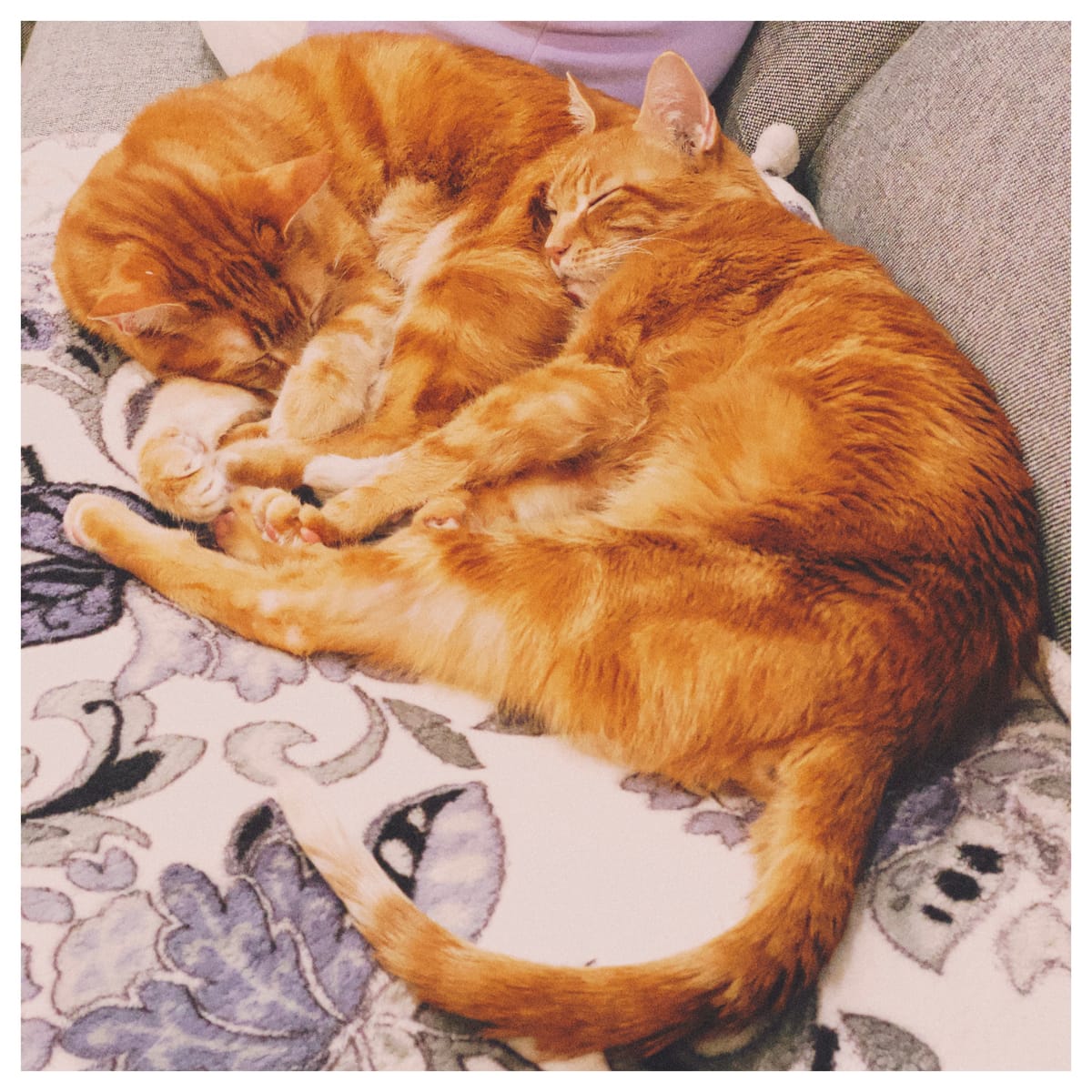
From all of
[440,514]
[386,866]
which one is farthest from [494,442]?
[386,866]

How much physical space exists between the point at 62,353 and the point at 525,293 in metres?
0.91

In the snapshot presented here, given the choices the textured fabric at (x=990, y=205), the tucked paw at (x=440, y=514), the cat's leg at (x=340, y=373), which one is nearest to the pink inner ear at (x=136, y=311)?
the cat's leg at (x=340, y=373)

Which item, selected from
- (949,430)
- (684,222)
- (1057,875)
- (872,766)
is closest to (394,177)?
(684,222)

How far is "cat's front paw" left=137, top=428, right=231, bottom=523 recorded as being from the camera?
1381 millimetres

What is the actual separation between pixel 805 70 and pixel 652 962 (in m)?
1.98

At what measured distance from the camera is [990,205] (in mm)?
1398

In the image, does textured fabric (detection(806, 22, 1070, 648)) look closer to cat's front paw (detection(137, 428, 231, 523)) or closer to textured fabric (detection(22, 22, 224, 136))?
cat's front paw (detection(137, 428, 231, 523))

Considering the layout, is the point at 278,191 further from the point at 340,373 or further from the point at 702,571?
the point at 702,571

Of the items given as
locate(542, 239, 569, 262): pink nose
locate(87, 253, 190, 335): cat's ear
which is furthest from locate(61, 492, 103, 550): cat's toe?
locate(542, 239, 569, 262): pink nose

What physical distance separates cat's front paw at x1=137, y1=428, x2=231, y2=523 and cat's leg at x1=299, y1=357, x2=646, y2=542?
0.17 meters

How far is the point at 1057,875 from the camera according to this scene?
978mm

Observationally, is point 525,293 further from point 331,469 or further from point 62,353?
point 62,353

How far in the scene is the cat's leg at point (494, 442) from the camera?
4.74ft

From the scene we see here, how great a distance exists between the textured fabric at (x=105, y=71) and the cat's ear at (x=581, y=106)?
1.10 meters
